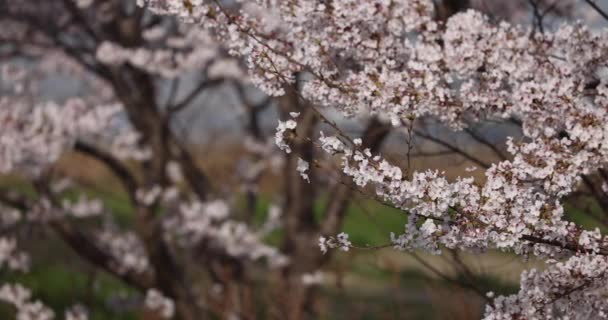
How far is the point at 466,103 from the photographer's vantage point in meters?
3.30

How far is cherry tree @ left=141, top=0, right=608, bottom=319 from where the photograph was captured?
2.74 m

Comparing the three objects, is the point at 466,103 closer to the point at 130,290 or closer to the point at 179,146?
the point at 179,146

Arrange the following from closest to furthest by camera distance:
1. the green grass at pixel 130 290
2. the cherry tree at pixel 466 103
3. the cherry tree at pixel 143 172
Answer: the cherry tree at pixel 466 103
the cherry tree at pixel 143 172
the green grass at pixel 130 290

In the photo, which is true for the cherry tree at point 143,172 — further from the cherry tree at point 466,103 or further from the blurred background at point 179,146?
the cherry tree at point 466,103

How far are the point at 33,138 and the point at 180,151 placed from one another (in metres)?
1.89

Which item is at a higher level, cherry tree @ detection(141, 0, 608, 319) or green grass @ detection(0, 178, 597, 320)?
green grass @ detection(0, 178, 597, 320)

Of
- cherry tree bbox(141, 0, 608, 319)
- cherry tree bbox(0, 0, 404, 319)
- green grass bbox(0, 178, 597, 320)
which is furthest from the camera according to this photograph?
green grass bbox(0, 178, 597, 320)

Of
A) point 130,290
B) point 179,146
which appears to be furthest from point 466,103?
point 130,290

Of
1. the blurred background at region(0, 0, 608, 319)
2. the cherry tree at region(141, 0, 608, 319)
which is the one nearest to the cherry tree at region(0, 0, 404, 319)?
the blurred background at region(0, 0, 608, 319)

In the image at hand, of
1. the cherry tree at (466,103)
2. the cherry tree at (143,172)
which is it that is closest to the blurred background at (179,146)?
the cherry tree at (143,172)

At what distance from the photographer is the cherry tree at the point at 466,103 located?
2.74m

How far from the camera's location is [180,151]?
858cm

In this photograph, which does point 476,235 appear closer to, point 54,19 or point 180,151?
point 180,151

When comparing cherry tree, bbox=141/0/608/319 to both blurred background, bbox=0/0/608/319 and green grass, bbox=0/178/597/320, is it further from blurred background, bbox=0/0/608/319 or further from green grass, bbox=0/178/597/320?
green grass, bbox=0/178/597/320
